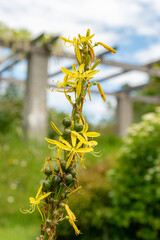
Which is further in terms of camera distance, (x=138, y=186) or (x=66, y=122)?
(x=138, y=186)

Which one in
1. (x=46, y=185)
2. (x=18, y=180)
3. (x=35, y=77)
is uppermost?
(x=35, y=77)

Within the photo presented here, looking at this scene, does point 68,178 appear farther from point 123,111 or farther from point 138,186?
point 123,111

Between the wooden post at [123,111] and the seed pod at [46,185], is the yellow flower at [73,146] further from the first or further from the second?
the wooden post at [123,111]

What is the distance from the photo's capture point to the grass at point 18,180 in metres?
5.47

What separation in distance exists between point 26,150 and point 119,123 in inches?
290

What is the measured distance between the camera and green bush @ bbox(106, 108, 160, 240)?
195 inches

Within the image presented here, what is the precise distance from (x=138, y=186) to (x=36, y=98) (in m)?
4.42

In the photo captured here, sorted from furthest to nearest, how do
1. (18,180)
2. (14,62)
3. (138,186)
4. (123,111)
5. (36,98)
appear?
(123,111), (14,62), (36,98), (18,180), (138,186)

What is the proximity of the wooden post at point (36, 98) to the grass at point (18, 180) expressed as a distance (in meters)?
0.38

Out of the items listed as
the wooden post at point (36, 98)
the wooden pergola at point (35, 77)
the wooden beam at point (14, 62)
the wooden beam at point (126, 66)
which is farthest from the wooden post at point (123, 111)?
the wooden post at point (36, 98)

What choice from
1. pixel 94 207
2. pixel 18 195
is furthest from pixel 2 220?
pixel 94 207

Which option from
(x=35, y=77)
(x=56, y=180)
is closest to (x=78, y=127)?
(x=56, y=180)

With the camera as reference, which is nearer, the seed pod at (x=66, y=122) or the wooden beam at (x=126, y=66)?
the seed pod at (x=66, y=122)

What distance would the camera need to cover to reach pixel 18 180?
22.4 ft
